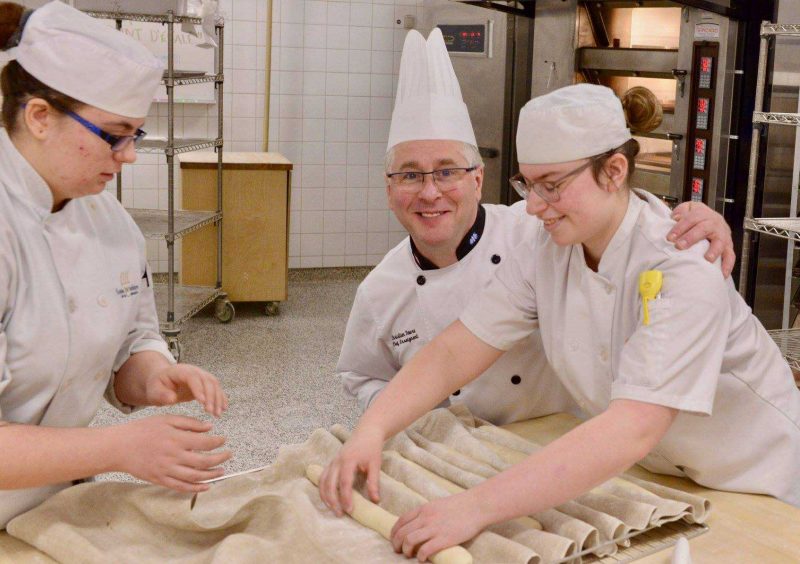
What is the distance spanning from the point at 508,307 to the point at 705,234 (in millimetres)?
355

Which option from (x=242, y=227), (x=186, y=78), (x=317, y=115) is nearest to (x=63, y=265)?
(x=186, y=78)

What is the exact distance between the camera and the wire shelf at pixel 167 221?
4.45m

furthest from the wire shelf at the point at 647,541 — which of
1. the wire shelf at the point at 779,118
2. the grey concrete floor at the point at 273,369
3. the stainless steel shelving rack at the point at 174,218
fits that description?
the stainless steel shelving rack at the point at 174,218

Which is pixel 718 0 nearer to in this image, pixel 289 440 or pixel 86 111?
pixel 289 440

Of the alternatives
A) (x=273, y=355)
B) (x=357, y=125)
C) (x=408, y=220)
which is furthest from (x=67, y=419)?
(x=357, y=125)

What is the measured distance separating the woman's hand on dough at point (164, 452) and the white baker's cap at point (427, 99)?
0.83m

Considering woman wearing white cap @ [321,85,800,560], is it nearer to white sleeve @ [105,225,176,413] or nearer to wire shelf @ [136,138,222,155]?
white sleeve @ [105,225,176,413]

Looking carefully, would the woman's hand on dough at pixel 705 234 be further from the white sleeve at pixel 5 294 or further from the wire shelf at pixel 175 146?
the wire shelf at pixel 175 146

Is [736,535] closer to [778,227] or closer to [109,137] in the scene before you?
[109,137]

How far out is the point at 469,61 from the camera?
5422 mm

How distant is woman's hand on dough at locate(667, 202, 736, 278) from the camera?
1388 millimetres

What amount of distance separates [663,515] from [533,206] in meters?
0.48

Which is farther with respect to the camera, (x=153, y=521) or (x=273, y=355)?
(x=273, y=355)

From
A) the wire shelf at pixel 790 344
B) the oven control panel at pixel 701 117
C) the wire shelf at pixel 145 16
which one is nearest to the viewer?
the wire shelf at pixel 790 344
